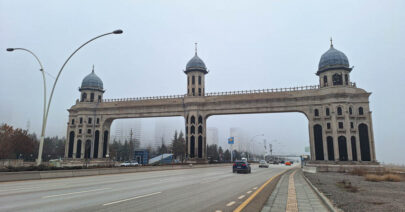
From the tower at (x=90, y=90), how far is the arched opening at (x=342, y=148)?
56.6 metres

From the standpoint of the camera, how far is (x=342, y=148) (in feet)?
154

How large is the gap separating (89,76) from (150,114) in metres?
22.5

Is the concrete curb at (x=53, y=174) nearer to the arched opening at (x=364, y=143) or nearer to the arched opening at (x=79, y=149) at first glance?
the arched opening at (x=79, y=149)

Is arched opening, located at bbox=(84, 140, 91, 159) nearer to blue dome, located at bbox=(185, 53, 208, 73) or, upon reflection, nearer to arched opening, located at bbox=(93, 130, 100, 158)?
arched opening, located at bbox=(93, 130, 100, 158)

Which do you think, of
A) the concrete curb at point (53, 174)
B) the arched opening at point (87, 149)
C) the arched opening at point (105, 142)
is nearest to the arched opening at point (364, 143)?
the concrete curb at point (53, 174)

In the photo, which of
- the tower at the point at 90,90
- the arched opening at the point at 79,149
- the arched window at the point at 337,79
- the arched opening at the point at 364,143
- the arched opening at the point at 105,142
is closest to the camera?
the arched opening at the point at 364,143

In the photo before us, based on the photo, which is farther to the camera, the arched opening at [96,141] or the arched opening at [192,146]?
the arched opening at [96,141]

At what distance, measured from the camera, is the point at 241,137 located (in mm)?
139500

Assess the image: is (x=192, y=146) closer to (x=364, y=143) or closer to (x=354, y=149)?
(x=354, y=149)

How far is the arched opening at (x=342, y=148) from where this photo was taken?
4666cm

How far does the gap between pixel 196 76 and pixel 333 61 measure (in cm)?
2942

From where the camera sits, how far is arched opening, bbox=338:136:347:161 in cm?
4666

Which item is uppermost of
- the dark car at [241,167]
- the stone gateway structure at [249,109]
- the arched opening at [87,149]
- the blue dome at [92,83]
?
the blue dome at [92,83]

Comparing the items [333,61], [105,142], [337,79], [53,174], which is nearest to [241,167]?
[53,174]
